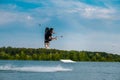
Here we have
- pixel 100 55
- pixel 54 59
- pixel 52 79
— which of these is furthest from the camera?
pixel 100 55

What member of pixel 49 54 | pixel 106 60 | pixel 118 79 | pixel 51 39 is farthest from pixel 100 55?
pixel 51 39

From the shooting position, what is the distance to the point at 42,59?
595 feet

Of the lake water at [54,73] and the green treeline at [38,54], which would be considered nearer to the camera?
the lake water at [54,73]

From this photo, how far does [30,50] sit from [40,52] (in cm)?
429

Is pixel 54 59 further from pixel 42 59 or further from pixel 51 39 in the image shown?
pixel 51 39

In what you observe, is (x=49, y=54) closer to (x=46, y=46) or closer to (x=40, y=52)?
(x=40, y=52)

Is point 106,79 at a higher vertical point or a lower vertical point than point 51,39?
lower

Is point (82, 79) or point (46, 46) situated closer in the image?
point (46, 46)

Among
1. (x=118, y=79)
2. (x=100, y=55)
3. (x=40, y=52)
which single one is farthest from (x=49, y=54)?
(x=118, y=79)

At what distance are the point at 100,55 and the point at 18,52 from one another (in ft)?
121

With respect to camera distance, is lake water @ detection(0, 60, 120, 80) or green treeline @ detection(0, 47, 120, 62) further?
green treeline @ detection(0, 47, 120, 62)

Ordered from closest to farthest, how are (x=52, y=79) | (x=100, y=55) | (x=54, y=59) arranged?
(x=52, y=79), (x=54, y=59), (x=100, y=55)

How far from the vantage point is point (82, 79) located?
56594 mm

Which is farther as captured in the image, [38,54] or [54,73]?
[38,54]
